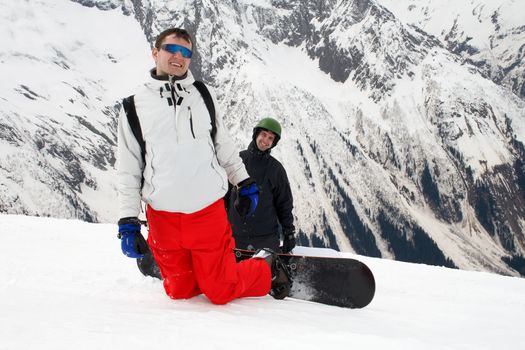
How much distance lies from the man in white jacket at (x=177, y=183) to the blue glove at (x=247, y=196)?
1.46ft

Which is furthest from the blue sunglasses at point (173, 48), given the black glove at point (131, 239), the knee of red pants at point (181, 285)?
the knee of red pants at point (181, 285)

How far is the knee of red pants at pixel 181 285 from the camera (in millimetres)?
5195

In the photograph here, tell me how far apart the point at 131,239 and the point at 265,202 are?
8.85 feet

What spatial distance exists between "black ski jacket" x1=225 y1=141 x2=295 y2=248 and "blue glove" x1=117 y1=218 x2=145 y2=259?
7.41 ft

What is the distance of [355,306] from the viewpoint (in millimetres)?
5816

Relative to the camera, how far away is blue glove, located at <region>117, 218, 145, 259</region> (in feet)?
16.0

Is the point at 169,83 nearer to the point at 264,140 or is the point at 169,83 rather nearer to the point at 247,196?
the point at 247,196

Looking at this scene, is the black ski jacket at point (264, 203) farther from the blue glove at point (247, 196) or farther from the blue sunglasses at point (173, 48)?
the blue sunglasses at point (173, 48)

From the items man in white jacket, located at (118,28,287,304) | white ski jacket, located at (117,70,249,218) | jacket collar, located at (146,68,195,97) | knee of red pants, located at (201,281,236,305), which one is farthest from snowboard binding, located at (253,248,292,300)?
jacket collar, located at (146,68,195,97)

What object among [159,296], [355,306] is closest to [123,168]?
[159,296]

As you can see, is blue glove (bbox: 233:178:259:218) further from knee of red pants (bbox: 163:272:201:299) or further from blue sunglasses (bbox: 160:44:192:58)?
blue sunglasses (bbox: 160:44:192:58)

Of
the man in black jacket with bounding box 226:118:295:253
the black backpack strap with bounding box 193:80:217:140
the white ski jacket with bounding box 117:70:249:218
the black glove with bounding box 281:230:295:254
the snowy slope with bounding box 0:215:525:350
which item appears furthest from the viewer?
the black glove with bounding box 281:230:295:254

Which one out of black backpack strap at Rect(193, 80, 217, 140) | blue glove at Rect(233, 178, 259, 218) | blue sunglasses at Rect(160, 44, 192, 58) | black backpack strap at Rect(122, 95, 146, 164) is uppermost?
blue sunglasses at Rect(160, 44, 192, 58)

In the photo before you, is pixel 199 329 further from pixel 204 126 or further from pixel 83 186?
pixel 83 186
